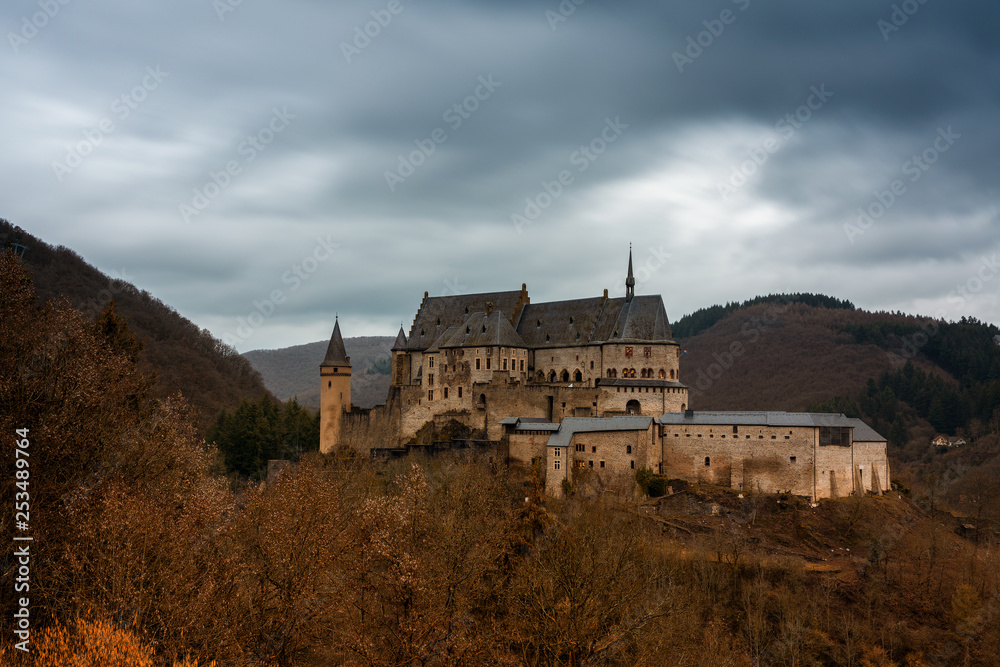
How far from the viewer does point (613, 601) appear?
2962cm

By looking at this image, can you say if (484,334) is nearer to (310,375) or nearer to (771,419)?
(771,419)

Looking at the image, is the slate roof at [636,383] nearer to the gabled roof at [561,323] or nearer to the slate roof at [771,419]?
the slate roof at [771,419]

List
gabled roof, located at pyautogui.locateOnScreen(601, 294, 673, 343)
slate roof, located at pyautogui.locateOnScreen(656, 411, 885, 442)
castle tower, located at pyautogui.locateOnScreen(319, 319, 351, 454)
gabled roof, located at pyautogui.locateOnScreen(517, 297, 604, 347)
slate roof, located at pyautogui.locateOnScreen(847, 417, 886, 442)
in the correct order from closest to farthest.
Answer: slate roof, located at pyautogui.locateOnScreen(656, 411, 885, 442), slate roof, located at pyautogui.locateOnScreen(847, 417, 886, 442), gabled roof, located at pyautogui.locateOnScreen(601, 294, 673, 343), gabled roof, located at pyautogui.locateOnScreen(517, 297, 604, 347), castle tower, located at pyautogui.locateOnScreen(319, 319, 351, 454)

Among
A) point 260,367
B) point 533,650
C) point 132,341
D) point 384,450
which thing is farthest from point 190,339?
point 260,367

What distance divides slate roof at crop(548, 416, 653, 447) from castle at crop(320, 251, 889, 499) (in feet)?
0.28

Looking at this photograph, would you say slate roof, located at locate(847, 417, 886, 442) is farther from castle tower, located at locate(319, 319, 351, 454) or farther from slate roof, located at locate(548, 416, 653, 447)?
castle tower, located at locate(319, 319, 351, 454)

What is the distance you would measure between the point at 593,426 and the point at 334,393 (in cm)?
2427

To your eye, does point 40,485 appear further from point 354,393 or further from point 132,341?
point 354,393

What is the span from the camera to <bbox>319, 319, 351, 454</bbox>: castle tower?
66.4m

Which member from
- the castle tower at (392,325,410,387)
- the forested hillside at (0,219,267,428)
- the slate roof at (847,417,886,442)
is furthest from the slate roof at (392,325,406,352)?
the slate roof at (847,417,886,442)

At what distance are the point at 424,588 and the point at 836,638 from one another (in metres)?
27.3

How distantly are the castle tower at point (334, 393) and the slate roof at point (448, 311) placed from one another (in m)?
6.24

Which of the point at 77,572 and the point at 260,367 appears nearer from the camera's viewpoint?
the point at 77,572

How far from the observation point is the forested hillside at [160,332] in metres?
77.1
